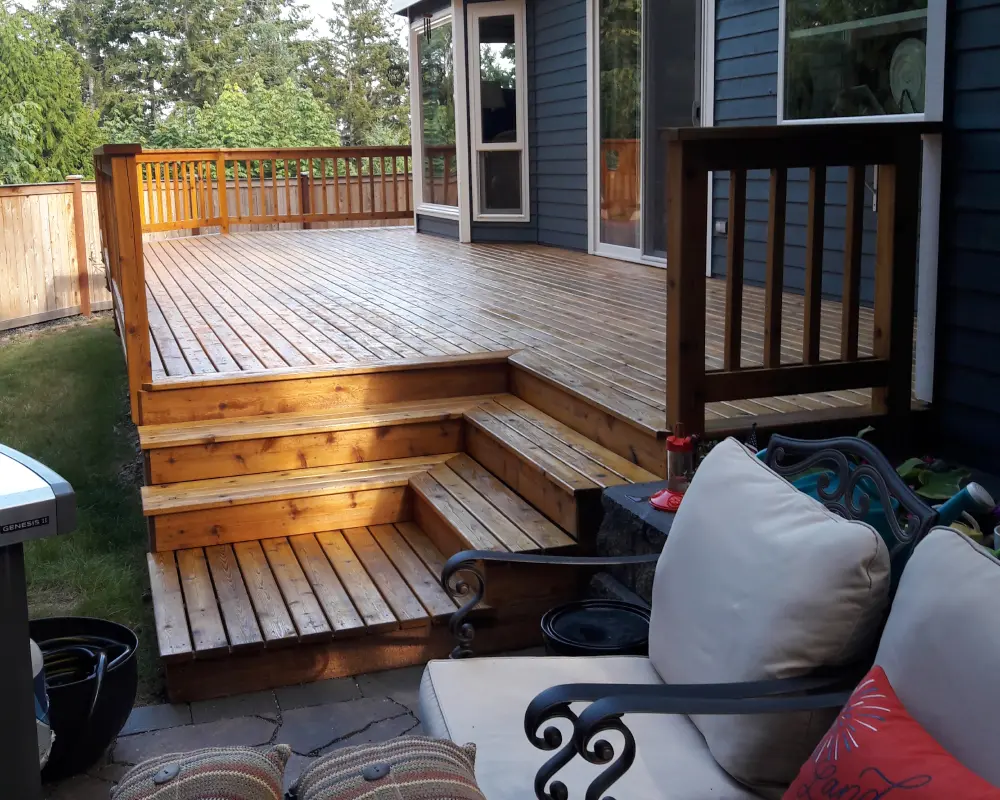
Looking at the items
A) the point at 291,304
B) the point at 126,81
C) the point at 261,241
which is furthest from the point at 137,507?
the point at 126,81

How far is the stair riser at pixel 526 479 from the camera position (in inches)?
134

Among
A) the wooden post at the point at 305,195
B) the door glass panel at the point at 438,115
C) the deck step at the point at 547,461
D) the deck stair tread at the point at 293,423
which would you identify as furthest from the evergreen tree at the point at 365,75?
the deck step at the point at 547,461

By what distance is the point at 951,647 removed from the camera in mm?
1396

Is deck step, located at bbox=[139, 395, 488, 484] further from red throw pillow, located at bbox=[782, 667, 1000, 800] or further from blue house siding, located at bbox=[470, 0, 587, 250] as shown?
blue house siding, located at bbox=[470, 0, 587, 250]

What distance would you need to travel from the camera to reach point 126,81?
79.4 feet

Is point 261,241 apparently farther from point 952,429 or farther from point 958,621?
point 958,621

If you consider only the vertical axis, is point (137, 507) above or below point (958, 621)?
below

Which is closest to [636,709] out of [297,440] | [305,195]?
[297,440]

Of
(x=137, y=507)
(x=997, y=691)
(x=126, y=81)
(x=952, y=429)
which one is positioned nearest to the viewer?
(x=997, y=691)

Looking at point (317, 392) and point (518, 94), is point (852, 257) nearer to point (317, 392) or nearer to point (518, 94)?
point (317, 392)

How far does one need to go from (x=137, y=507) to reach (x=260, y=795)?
3737 mm

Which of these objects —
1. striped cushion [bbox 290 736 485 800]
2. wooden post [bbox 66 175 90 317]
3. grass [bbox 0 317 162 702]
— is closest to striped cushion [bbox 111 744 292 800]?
striped cushion [bbox 290 736 485 800]

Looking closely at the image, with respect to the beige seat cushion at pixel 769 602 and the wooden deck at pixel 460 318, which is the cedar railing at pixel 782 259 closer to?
the wooden deck at pixel 460 318

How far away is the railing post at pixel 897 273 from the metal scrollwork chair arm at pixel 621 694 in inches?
75.5
